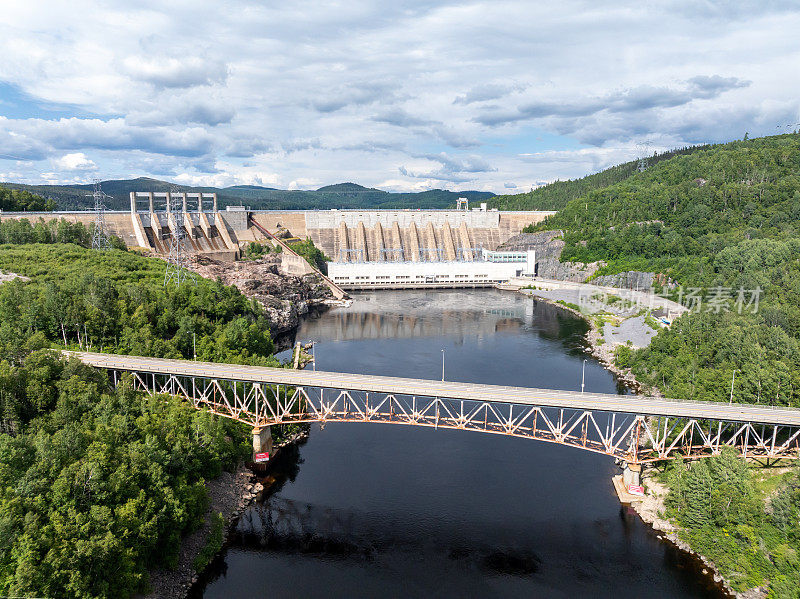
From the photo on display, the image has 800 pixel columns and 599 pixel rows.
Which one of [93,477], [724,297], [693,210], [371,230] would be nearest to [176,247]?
[371,230]

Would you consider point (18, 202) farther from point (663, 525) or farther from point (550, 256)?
point (663, 525)

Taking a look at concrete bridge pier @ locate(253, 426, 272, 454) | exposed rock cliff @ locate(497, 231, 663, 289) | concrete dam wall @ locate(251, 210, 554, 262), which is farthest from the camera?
concrete dam wall @ locate(251, 210, 554, 262)

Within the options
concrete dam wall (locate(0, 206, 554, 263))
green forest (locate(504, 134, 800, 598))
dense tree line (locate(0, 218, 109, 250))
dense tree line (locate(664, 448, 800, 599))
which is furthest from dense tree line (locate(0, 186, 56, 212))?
dense tree line (locate(664, 448, 800, 599))

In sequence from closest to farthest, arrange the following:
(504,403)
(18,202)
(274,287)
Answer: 1. (504,403)
2. (274,287)
3. (18,202)

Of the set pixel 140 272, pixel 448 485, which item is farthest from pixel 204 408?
pixel 140 272

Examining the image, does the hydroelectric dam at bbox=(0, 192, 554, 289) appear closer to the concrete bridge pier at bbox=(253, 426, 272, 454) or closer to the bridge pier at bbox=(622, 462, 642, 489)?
the concrete bridge pier at bbox=(253, 426, 272, 454)

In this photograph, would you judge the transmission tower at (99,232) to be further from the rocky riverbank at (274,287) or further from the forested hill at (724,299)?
the forested hill at (724,299)
